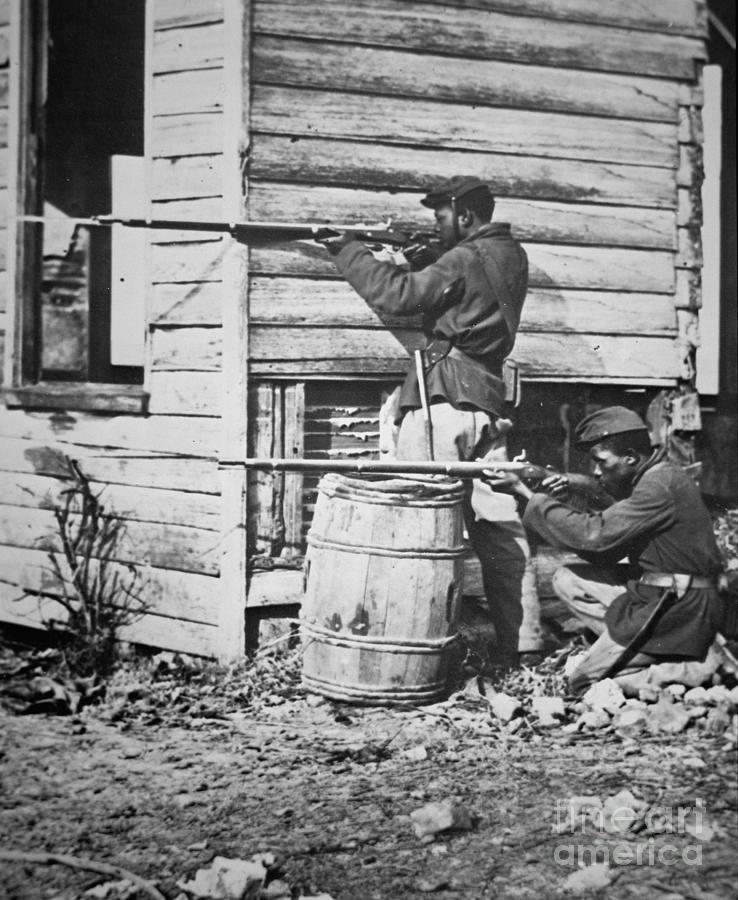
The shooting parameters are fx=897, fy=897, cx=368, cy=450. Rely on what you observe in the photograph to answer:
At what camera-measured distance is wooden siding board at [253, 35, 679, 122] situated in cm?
427

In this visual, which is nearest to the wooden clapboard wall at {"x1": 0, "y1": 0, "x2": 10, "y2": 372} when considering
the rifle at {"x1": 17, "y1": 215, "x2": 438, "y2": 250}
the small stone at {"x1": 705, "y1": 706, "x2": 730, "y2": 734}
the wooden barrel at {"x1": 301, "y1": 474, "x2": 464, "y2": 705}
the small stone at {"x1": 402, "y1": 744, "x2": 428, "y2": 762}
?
the rifle at {"x1": 17, "y1": 215, "x2": 438, "y2": 250}

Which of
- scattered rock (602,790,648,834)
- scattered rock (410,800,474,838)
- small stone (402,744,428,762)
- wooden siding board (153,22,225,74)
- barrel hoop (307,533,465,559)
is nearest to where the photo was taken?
scattered rock (410,800,474,838)

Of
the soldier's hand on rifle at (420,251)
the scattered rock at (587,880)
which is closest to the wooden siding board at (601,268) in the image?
the soldier's hand on rifle at (420,251)

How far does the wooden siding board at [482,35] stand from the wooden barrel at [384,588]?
84.7 inches

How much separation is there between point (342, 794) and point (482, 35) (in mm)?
3614

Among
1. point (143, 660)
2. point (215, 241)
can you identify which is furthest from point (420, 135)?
point (143, 660)

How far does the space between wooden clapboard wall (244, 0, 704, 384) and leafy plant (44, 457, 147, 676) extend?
3.17ft

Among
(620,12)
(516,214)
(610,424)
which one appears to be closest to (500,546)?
(610,424)

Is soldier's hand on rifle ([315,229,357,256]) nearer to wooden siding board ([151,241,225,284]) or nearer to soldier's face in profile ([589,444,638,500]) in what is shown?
wooden siding board ([151,241,225,284])

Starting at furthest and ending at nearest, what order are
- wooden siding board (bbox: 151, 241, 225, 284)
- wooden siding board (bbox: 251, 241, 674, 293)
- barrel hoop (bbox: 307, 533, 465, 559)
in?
wooden siding board (bbox: 251, 241, 674, 293) < wooden siding board (bbox: 151, 241, 225, 284) < barrel hoop (bbox: 307, 533, 465, 559)

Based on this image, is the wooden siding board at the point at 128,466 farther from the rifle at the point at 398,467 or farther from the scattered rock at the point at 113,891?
the scattered rock at the point at 113,891

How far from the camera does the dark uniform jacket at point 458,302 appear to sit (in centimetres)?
427

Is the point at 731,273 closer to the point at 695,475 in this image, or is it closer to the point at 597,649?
the point at 695,475

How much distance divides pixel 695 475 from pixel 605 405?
619 millimetres
